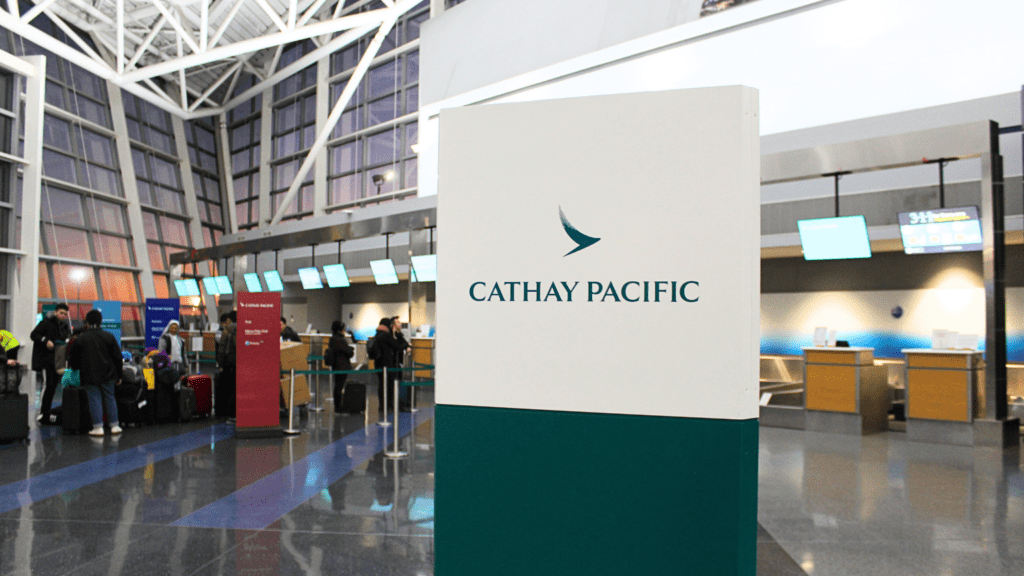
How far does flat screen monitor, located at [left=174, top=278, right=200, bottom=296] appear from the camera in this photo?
18.1m

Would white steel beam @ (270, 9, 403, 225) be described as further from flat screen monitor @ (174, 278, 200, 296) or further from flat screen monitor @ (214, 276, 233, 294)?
flat screen monitor @ (214, 276, 233, 294)

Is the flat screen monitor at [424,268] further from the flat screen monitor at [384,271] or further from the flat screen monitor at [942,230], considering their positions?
the flat screen monitor at [942,230]

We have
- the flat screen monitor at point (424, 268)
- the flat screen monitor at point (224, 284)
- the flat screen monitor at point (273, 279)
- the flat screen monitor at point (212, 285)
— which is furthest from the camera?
the flat screen monitor at point (212, 285)

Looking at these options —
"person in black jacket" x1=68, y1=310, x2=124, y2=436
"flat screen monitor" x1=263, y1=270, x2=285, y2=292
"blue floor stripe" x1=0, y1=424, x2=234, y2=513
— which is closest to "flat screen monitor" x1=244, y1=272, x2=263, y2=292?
"flat screen monitor" x1=263, y1=270, x2=285, y2=292

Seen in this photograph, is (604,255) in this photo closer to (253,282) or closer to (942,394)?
(942,394)

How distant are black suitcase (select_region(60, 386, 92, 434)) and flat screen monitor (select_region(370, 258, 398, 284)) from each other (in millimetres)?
6709

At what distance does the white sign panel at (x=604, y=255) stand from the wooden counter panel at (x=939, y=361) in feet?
26.8

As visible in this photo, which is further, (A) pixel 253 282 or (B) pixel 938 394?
(A) pixel 253 282

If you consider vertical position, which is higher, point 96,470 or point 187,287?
point 187,287

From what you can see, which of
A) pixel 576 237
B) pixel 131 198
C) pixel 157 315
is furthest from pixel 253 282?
pixel 576 237

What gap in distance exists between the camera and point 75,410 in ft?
24.7

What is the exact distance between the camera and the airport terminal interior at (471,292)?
390cm

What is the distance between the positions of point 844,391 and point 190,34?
64.6ft

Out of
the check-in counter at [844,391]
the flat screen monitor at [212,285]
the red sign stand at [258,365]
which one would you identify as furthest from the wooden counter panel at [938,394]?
the flat screen monitor at [212,285]
